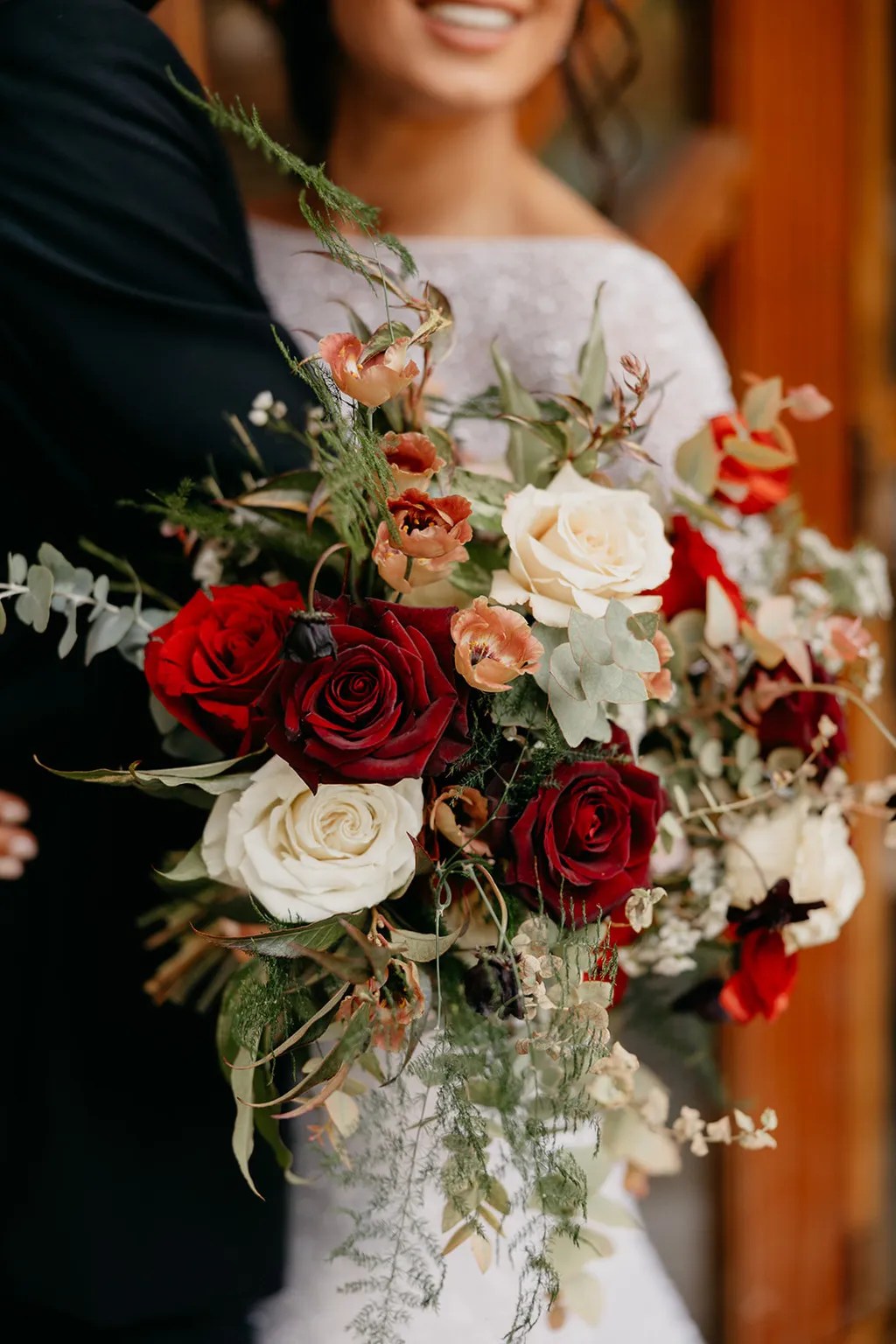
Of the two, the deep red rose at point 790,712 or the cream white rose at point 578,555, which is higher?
the cream white rose at point 578,555

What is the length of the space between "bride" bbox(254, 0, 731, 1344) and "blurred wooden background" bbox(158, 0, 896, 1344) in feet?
1.01

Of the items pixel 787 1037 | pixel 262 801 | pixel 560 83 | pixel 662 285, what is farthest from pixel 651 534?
pixel 787 1037

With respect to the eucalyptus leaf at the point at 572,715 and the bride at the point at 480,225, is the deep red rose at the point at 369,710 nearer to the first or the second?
the eucalyptus leaf at the point at 572,715

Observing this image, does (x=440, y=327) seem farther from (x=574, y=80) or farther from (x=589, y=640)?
(x=574, y=80)

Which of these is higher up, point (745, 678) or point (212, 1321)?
point (745, 678)

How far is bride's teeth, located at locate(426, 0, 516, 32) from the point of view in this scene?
33.8 inches

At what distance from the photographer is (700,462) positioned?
68 cm

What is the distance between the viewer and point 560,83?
3.96ft

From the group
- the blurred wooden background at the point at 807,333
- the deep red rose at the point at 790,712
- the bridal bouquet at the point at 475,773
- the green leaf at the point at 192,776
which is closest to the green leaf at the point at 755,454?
the bridal bouquet at the point at 475,773

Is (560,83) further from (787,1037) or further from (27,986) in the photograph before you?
(787,1037)

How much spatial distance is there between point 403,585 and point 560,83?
3.07 feet

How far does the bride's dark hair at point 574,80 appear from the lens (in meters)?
0.96

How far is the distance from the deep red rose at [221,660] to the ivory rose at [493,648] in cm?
9

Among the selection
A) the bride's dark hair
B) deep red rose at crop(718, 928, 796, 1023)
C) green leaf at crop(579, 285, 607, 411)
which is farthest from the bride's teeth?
deep red rose at crop(718, 928, 796, 1023)
